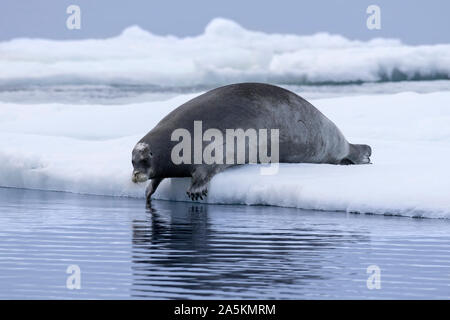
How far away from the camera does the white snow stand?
8898 mm

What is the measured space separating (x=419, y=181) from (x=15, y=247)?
13.3ft

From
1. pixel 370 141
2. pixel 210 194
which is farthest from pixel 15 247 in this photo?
pixel 370 141

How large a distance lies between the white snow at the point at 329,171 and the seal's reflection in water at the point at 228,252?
0.62m

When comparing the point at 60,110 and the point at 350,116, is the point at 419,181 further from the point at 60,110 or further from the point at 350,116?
the point at 60,110

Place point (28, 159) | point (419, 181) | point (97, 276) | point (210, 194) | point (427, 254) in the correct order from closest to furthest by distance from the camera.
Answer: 1. point (97, 276)
2. point (427, 254)
3. point (419, 181)
4. point (210, 194)
5. point (28, 159)

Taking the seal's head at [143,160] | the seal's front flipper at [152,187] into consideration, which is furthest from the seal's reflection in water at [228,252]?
the seal's front flipper at [152,187]

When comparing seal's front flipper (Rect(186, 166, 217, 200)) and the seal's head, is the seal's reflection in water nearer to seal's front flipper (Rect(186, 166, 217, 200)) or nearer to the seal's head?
seal's front flipper (Rect(186, 166, 217, 200))

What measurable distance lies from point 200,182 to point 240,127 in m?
0.89

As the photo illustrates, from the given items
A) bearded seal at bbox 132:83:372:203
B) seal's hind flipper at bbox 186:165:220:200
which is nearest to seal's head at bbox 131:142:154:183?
bearded seal at bbox 132:83:372:203

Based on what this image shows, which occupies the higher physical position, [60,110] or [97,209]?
[60,110]

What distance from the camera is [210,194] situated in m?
9.91

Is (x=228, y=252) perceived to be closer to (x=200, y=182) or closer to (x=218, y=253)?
(x=218, y=253)
